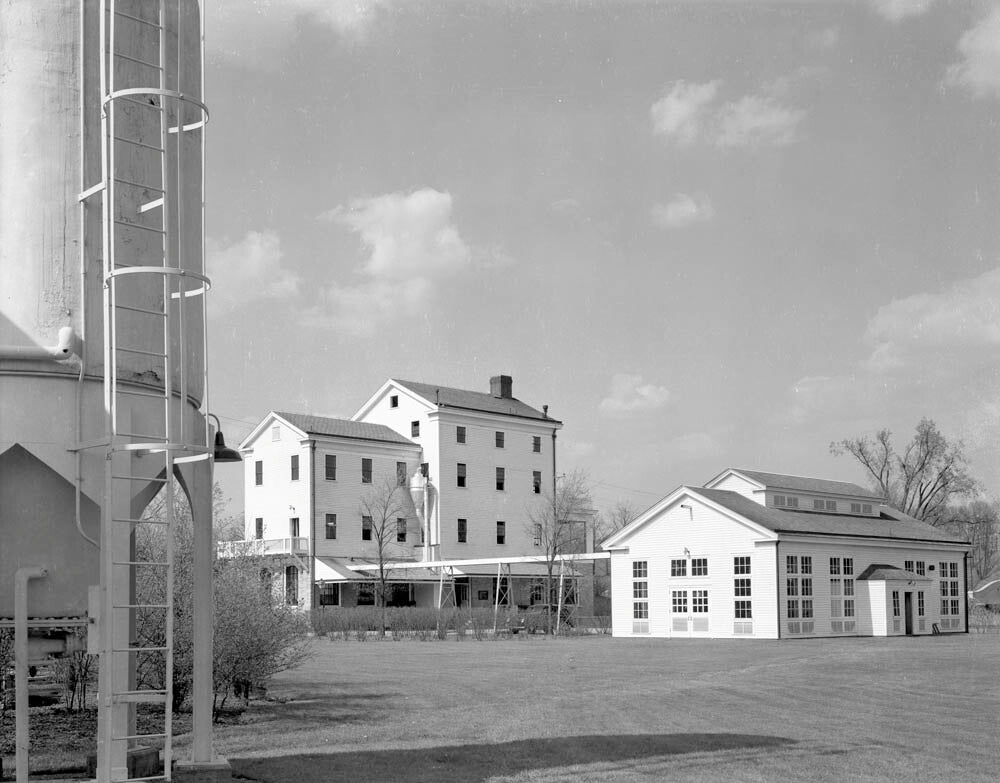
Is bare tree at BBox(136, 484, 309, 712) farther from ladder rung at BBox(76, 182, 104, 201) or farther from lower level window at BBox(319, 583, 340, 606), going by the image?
lower level window at BBox(319, 583, 340, 606)

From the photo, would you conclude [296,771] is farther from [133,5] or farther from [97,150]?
[133,5]

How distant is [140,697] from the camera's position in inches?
373

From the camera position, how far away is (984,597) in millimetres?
65250

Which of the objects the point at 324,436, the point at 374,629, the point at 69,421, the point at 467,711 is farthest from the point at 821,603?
the point at 69,421

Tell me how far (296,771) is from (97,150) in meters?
6.46

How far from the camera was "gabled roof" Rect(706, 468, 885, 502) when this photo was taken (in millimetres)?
52531

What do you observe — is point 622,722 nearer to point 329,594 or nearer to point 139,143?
point 139,143

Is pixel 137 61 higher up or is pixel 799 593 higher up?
pixel 137 61

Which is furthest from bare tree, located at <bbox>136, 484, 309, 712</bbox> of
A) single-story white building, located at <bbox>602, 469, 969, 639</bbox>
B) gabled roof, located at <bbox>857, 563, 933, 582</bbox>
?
gabled roof, located at <bbox>857, 563, 933, 582</bbox>

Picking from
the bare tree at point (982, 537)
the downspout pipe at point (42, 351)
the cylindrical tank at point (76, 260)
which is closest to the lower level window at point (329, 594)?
the cylindrical tank at point (76, 260)

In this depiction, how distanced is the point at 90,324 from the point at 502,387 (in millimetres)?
67014

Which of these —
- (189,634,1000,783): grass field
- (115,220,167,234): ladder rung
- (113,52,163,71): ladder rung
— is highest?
(113,52,163,71): ladder rung

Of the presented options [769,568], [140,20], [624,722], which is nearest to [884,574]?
[769,568]

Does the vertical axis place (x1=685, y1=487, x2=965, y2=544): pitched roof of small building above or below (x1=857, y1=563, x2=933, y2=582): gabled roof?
above
